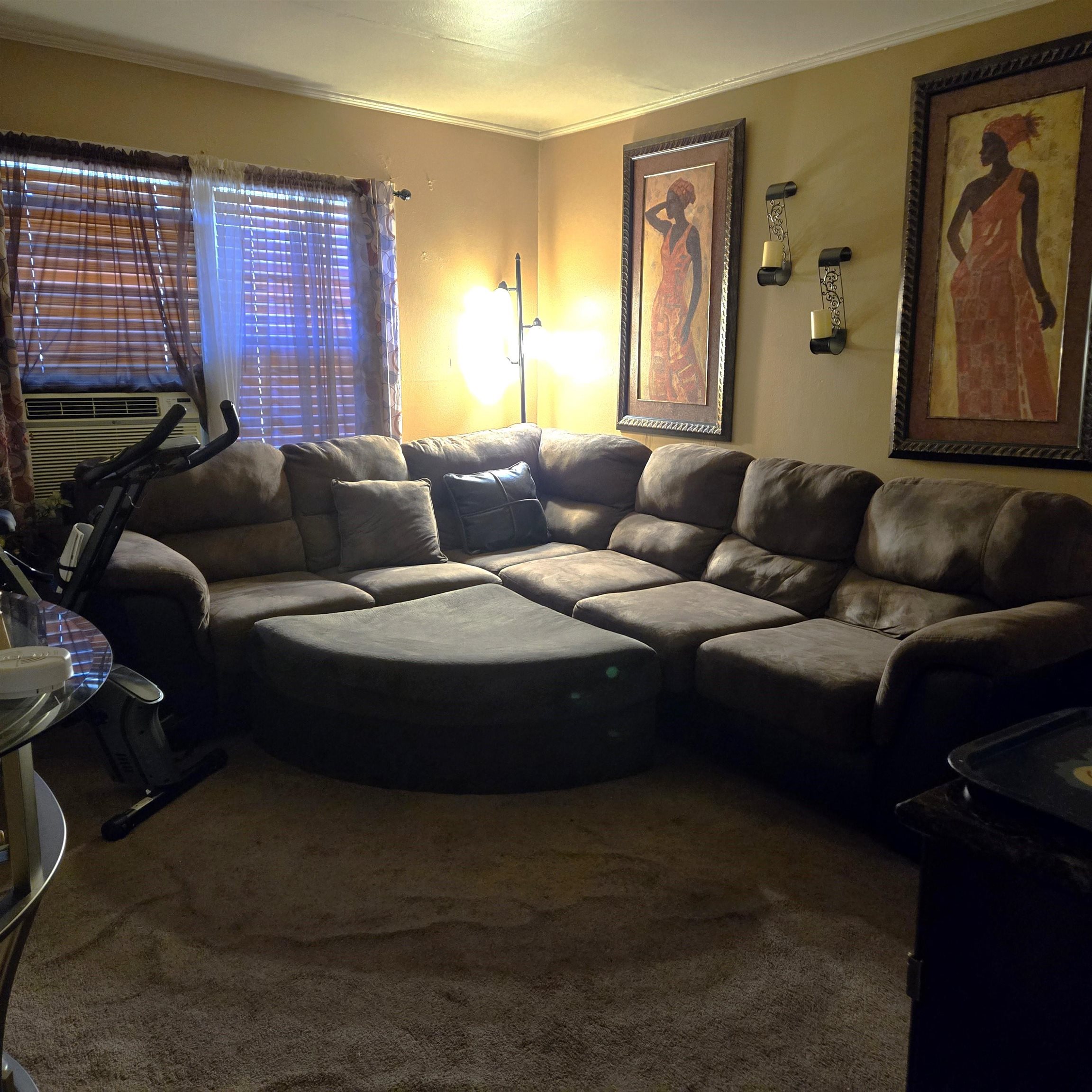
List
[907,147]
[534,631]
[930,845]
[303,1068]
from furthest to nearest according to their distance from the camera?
[907,147], [534,631], [303,1068], [930,845]

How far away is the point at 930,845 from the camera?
977 mm

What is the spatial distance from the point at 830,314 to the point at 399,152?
2.26m

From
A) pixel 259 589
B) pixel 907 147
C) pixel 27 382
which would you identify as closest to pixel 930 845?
A: pixel 259 589

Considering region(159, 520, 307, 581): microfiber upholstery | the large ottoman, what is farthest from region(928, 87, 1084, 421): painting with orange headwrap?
region(159, 520, 307, 581): microfiber upholstery

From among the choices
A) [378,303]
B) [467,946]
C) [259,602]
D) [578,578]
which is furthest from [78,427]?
[467,946]

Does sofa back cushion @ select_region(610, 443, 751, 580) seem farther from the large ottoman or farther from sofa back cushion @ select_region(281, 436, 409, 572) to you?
sofa back cushion @ select_region(281, 436, 409, 572)

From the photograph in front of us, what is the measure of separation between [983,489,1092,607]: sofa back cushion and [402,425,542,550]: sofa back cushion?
7.44 feet

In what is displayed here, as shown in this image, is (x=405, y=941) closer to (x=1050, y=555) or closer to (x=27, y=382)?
(x=1050, y=555)

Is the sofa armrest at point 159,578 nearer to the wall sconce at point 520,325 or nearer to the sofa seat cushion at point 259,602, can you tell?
the sofa seat cushion at point 259,602

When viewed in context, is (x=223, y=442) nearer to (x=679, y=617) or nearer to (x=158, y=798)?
(x=158, y=798)

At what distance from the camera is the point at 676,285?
4.34 meters

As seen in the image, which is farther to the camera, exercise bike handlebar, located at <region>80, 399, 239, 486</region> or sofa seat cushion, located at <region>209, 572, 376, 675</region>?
sofa seat cushion, located at <region>209, 572, 376, 675</region>

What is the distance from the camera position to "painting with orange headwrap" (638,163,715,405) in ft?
13.7

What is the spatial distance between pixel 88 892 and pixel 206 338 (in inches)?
98.1
